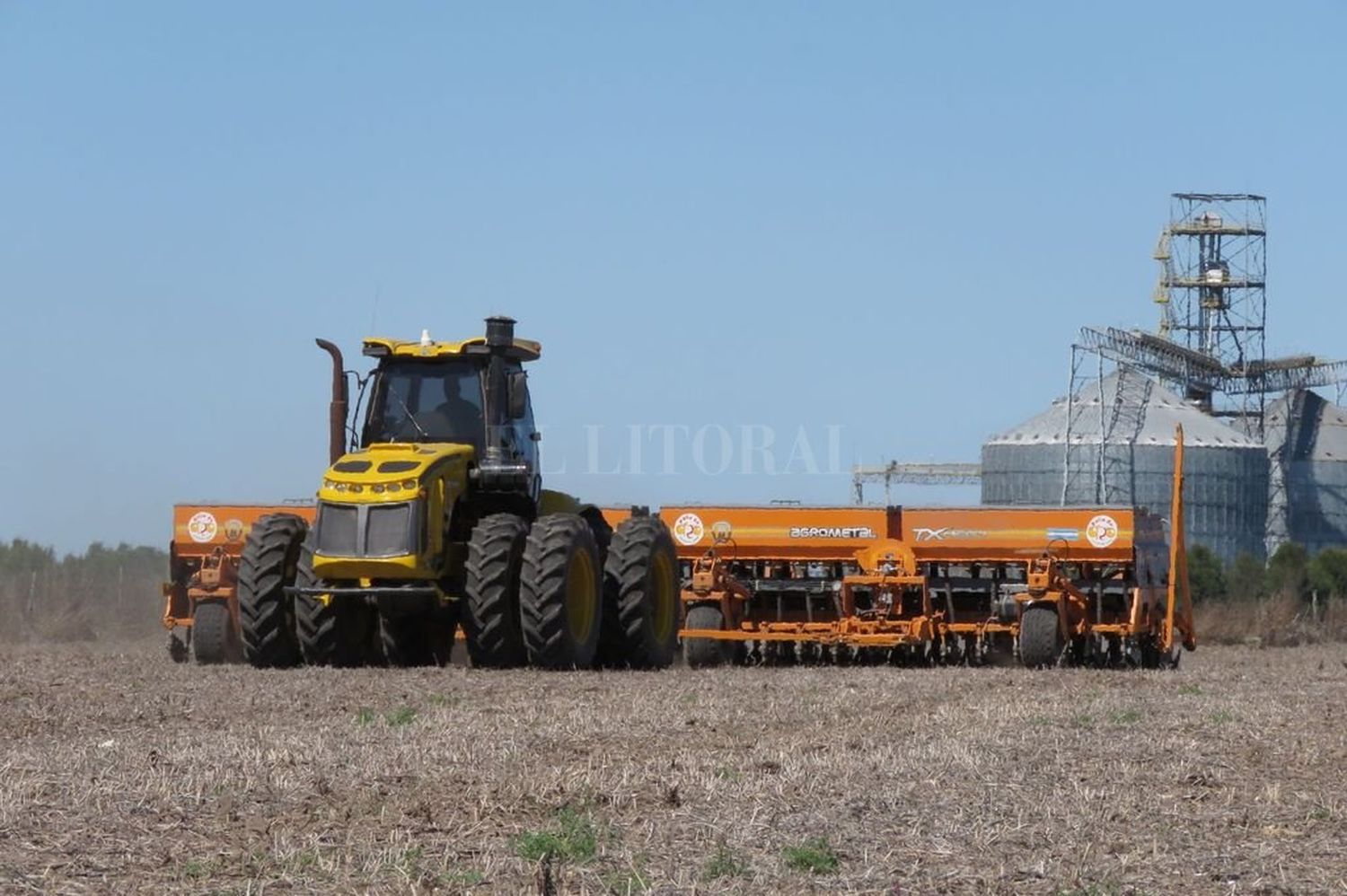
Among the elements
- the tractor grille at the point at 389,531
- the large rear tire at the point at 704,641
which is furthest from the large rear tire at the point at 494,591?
the large rear tire at the point at 704,641

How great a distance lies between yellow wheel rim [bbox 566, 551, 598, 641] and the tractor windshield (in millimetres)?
1381

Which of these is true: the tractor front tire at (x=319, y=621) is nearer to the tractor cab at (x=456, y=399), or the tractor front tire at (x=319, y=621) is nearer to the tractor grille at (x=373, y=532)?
the tractor grille at (x=373, y=532)

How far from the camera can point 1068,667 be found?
70.0 feet

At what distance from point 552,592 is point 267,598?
A: 7.89ft

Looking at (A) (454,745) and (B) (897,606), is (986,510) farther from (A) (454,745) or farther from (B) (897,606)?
(A) (454,745)

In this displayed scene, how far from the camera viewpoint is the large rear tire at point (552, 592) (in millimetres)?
17344

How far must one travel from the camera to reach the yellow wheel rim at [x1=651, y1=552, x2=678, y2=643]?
1980cm

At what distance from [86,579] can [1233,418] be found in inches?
1567

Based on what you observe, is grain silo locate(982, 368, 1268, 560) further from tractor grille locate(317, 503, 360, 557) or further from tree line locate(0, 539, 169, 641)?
tractor grille locate(317, 503, 360, 557)

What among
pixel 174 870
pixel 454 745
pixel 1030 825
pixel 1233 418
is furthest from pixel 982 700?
pixel 1233 418

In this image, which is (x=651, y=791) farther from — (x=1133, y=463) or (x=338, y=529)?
(x=1133, y=463)

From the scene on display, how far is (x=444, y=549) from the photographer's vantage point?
17781 mm

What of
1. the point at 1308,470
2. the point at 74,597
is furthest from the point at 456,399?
the point at 1308,470

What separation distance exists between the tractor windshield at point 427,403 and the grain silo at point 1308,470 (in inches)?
1834
